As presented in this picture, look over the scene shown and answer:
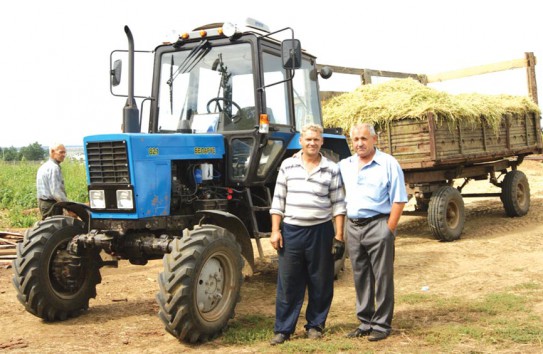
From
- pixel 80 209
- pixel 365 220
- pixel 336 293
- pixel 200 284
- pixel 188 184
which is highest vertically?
pixel 188 184

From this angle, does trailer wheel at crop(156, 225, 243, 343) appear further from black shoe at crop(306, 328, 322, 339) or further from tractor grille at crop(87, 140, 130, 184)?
tractor grille at crop(87, 140, 130, 184)

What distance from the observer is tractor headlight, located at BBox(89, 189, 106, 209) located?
5.36m

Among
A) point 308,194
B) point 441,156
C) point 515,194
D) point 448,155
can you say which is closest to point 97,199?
point 308,194

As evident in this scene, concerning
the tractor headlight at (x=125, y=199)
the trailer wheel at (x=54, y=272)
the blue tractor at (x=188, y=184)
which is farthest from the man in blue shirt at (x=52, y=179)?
the tractor headlight at (x=125, y=199)

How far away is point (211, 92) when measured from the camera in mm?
6242

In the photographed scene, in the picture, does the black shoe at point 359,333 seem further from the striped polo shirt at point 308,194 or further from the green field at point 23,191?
the green field at point 23,191

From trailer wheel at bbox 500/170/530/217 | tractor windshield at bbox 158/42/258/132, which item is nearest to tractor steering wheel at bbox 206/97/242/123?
tractor windshield at bbox 158/42/258/132

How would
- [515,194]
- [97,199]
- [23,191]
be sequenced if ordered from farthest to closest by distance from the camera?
1. [23,191]
2. [515,194]
3. [97,199]

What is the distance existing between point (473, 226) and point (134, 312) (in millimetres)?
7031

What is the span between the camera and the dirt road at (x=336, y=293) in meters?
4.67

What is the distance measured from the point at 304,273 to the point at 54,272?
2.34m

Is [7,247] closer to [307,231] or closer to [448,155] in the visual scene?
[307,231]

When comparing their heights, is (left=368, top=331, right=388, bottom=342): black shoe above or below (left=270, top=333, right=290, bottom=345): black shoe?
below

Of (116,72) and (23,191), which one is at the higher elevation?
(116,72)
